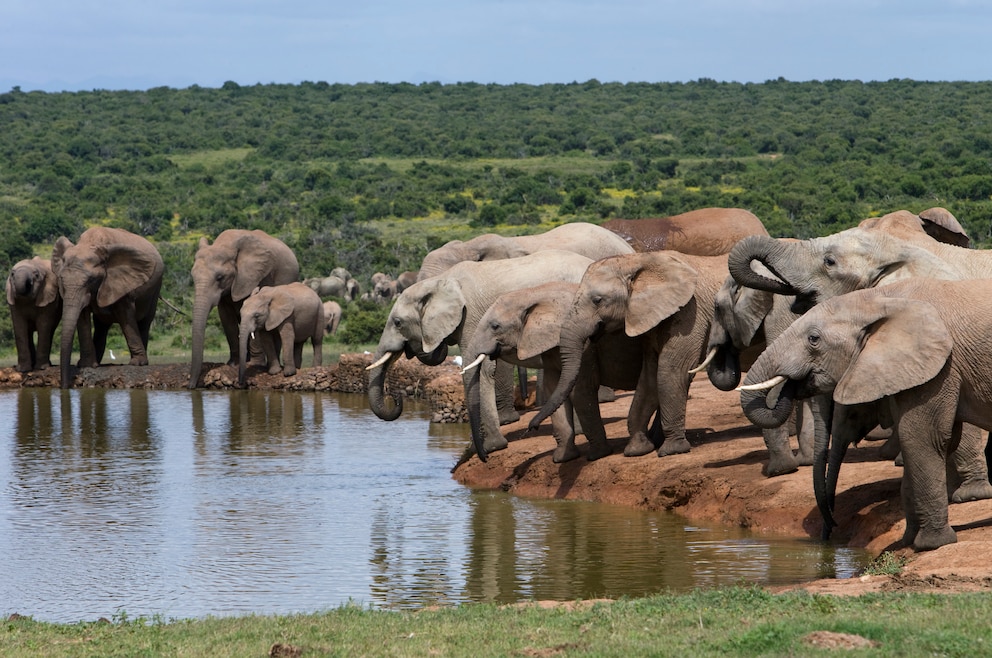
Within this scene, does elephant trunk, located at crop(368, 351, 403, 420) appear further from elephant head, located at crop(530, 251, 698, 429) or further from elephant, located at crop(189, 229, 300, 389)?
elephant, located at crop(189, 229, 300, 389)

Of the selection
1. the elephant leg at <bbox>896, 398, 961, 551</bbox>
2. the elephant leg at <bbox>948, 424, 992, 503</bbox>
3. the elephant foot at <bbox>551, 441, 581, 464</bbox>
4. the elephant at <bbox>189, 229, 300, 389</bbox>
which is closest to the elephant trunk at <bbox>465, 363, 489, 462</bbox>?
the elephant foot at <bbox>551, 441, 581, 464</bbox>

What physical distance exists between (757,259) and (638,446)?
275cm

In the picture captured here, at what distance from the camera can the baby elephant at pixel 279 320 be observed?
2523 cm

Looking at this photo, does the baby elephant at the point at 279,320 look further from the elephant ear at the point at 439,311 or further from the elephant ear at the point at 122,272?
the elephant ear at the point at 439,311

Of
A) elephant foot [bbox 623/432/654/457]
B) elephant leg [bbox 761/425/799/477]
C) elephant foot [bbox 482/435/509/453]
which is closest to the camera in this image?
elephant leg [bbox 761/425/799/477]

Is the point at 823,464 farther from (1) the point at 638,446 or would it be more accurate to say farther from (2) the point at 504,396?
Result: (2) the point at 504,396

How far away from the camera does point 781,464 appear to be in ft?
40.3

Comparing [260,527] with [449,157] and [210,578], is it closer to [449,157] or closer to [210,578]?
[210,578]

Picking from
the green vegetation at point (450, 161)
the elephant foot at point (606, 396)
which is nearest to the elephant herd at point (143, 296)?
the green vegetation at point (450, 161)

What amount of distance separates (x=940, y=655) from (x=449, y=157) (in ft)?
280

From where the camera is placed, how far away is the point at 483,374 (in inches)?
582

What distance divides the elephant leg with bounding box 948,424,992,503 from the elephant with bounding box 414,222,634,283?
9550mm

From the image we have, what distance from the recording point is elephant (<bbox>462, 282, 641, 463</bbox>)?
1405 cm

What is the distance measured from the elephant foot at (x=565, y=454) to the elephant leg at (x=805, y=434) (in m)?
2.15
